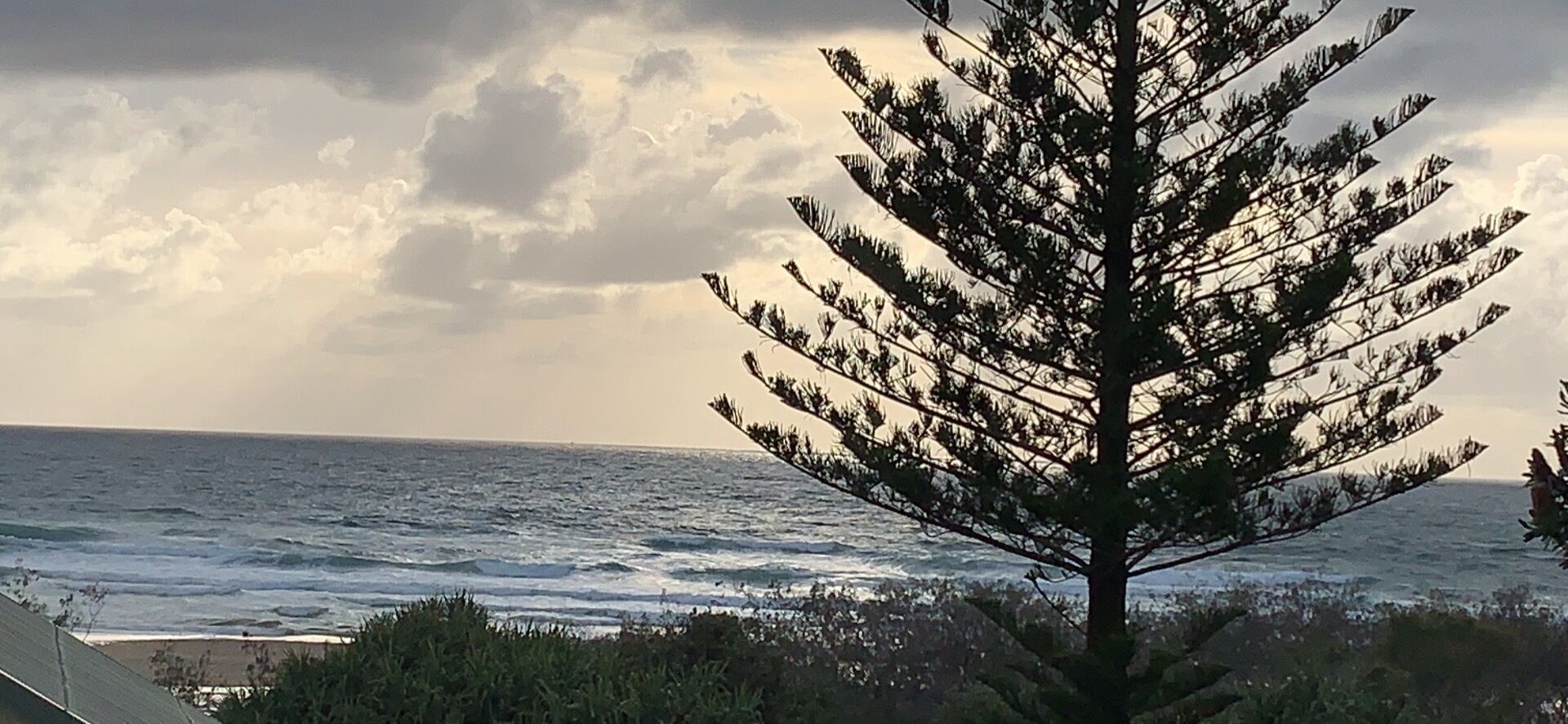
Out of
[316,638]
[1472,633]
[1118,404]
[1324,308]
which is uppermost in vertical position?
[1324,308]

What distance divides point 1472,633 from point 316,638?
13276mm

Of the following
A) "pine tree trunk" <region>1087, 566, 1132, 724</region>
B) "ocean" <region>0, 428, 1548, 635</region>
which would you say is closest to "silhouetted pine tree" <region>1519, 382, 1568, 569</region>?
"pine tree trunk" <region>1087, 566, 1132, 724</region>

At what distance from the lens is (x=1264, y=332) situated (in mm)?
A: 7855

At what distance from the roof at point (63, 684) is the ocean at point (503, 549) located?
13.6 meters

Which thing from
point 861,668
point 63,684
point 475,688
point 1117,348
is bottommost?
point 861,668

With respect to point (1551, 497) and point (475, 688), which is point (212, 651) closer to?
point (475, 688)

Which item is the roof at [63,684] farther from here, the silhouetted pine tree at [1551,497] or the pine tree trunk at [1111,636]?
the pine tree trunk at [1111,636]

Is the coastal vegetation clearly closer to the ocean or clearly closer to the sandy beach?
the ocean

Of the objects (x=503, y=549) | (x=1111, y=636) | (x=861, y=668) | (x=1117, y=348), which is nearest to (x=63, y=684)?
(x=1111, y=636)

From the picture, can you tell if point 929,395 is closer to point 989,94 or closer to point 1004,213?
point 1004,213

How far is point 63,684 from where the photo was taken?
134 cm

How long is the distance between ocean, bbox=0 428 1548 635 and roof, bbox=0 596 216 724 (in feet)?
44.6

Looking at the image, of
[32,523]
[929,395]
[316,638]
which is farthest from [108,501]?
[929,395]

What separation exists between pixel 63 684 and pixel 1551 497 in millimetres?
3440
